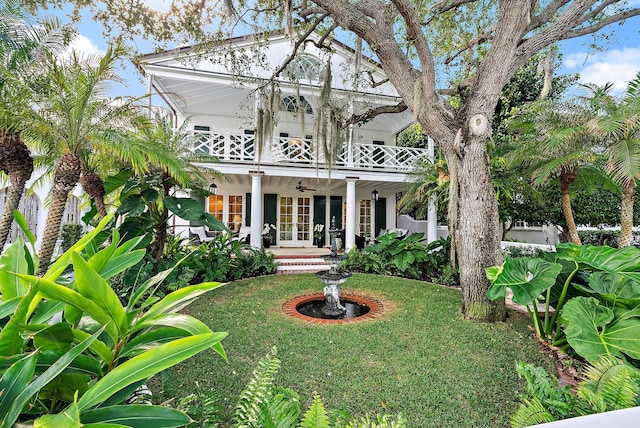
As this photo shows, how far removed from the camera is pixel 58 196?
417cm

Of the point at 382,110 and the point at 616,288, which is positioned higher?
the point at 382,110

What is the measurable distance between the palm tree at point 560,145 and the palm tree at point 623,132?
218mm

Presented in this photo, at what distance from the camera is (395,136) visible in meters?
12.4

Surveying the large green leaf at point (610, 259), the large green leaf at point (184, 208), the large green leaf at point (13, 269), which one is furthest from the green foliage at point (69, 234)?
the large green leaf at point (610, 259)

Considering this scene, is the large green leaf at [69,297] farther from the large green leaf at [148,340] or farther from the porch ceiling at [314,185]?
the porch ceiling at [314,185]

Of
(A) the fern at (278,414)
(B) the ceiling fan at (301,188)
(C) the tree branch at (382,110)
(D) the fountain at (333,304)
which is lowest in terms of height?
(D) the fountain at (333,304)

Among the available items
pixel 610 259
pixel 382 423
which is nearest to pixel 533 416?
pixel 382 423

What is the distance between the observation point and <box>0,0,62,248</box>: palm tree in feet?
12.5

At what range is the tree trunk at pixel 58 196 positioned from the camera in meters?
4.10

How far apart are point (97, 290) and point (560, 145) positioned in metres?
6.77

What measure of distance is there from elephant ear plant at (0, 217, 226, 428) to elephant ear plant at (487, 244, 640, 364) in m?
2.86

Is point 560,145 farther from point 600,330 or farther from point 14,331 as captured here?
point 14,331

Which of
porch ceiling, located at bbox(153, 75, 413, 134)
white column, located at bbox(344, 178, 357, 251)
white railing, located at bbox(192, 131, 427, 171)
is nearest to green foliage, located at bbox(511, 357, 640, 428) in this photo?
white railing, located at bbox(192, 131, 427, 171)

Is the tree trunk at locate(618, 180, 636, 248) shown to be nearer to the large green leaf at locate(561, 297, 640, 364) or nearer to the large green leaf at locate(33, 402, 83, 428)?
the large green leaf at locate(561, 297, 640, 364)
